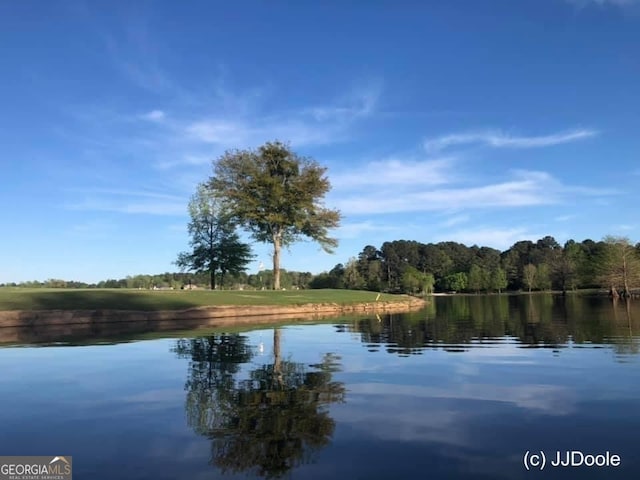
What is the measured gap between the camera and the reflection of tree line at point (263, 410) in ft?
22.7

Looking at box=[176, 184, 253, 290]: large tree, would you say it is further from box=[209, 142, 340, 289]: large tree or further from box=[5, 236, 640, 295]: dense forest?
box=[5, 236, 640, 295]: dense forest

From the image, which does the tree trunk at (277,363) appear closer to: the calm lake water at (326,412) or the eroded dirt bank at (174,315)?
the calm lake water at (326,412)

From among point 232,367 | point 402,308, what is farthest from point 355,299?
A: point 232,367

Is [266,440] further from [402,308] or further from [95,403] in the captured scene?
[402,308]

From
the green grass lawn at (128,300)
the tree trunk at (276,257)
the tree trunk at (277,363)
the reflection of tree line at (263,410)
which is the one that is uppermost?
the tree trunk at (276,257)

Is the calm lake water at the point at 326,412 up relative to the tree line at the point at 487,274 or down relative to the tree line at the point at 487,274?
down

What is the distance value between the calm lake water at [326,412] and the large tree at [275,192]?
40.7 m

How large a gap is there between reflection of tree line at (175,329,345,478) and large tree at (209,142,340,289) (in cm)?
4230

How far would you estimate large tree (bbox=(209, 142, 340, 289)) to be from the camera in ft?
188

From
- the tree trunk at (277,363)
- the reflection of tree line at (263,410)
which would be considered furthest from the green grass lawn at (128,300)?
the reflection of tree line at (263,410)

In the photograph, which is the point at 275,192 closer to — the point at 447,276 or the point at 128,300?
the point at 128,300

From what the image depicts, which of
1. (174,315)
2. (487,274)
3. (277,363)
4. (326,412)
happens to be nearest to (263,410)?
(326,412)

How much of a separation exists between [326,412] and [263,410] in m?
1.19

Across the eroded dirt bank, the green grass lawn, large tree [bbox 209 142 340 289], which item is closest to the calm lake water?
the eroded dirt bank
